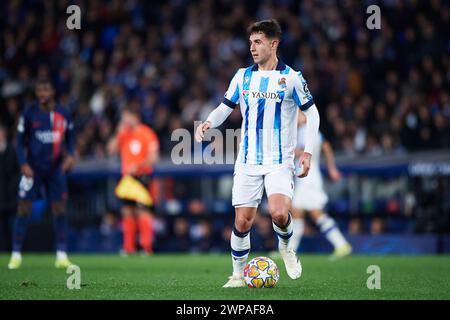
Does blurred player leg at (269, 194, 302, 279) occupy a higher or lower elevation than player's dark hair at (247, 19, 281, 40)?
lower

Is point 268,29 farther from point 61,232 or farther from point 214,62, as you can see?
point 214,62

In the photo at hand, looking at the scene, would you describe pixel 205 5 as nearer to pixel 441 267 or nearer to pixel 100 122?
pixel 100 122

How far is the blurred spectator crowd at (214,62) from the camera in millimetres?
18234

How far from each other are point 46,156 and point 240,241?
4.38 metres

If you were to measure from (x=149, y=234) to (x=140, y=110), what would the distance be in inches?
208

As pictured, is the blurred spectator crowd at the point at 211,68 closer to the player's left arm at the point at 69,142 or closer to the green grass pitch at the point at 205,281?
the green grass pitch at the point at 205,281

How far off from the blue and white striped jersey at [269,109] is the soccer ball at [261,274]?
0.95m

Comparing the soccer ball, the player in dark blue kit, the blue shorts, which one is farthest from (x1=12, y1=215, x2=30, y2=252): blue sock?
the soccer ball

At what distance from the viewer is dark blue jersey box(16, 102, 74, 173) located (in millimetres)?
12008

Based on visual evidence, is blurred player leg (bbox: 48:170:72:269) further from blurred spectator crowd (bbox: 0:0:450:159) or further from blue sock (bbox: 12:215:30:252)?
blurred spectator crowd (bbox: 0:0:450:159)

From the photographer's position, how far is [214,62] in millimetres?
21922

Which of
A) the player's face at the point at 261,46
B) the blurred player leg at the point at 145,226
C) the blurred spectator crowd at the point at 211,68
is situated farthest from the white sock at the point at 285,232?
the blurred spectator crowd at the point at 211,68

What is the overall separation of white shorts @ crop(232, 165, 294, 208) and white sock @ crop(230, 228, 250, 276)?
293mm
